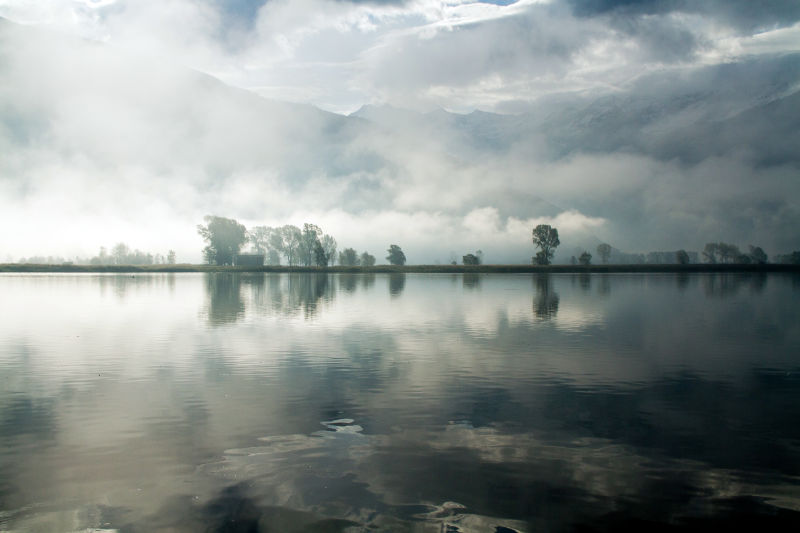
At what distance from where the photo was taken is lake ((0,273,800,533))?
11.6 m

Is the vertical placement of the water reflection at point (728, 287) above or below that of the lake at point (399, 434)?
below

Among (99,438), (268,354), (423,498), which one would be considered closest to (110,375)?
(268,354)

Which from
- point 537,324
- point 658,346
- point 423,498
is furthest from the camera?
point 537,324

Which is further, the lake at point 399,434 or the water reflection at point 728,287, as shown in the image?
the water reflection at point 728,287

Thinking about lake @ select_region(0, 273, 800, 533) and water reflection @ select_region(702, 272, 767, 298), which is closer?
lake @ select_region(0, 273, 800, 533)

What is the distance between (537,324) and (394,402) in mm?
26459

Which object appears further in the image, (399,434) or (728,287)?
(728,287)

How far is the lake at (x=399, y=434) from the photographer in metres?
11.6

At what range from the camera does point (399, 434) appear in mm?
16219

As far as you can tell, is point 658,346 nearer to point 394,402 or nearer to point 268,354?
point 394,402

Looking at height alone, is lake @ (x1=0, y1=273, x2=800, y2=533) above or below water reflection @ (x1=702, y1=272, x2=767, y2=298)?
above

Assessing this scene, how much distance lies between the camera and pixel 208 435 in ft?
53.8

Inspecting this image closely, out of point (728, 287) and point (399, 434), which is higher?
point (399, 434)

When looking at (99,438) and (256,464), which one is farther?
(99,438)
